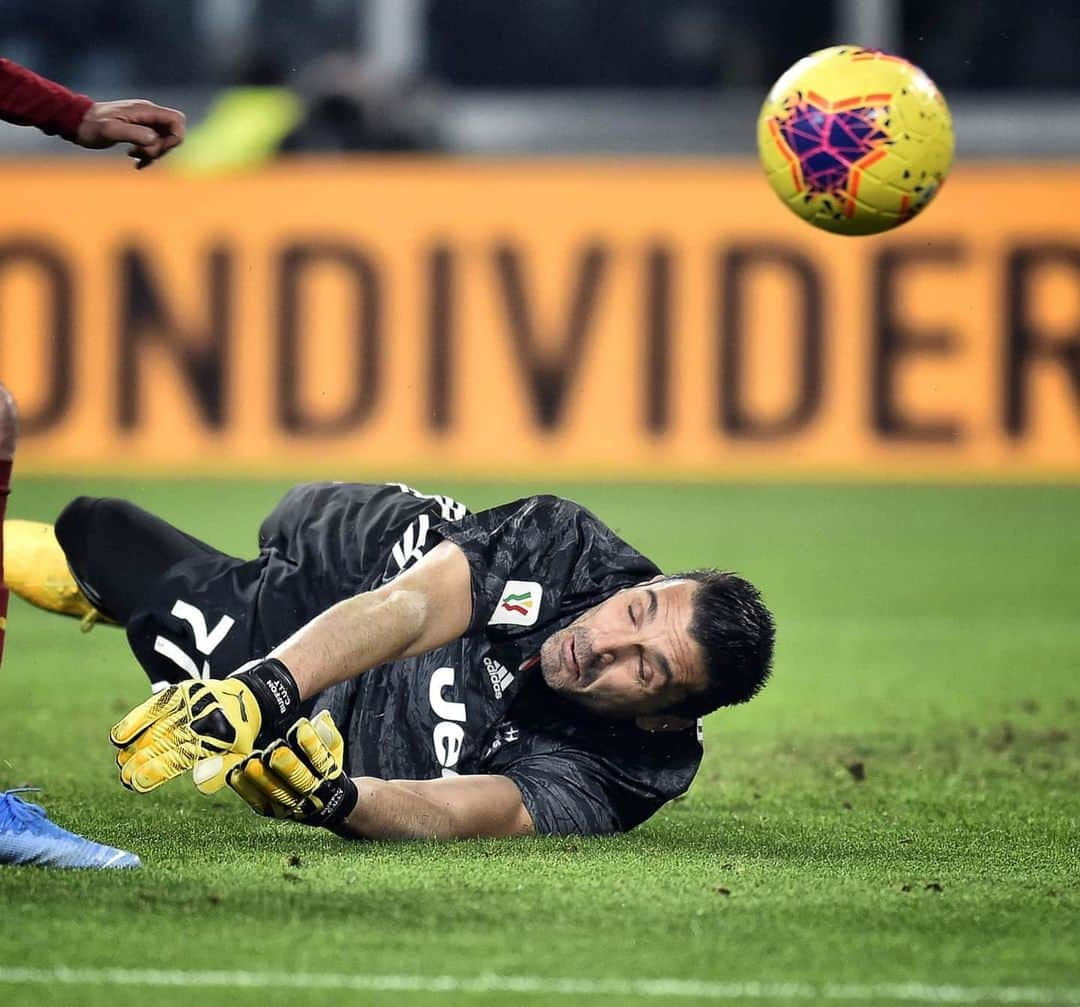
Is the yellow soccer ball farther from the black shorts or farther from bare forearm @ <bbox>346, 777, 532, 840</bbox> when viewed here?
bare forearm @ <bbox>346, 777, 532, 840</bbox>

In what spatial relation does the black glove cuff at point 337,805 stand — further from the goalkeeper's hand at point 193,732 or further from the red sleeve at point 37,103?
the red sleeve at point 37,103

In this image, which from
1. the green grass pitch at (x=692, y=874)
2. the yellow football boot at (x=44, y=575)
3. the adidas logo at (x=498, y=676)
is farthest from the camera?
the yellow football boot at (x=44, y=575)

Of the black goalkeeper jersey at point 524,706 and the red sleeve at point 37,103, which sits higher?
the red sleeve at point 37,103

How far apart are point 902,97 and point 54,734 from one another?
3.57 m

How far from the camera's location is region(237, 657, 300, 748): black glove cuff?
16.2ft

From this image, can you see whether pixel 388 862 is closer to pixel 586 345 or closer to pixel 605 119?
pixel 586 345

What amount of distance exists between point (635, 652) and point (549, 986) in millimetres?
1447

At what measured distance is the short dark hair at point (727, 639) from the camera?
18.2 ft

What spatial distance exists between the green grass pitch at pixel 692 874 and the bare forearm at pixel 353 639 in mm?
474

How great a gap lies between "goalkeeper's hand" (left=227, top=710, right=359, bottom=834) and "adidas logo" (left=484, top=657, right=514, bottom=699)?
72cm

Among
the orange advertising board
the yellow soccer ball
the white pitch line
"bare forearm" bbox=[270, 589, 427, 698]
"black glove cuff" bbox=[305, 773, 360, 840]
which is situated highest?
the yellow soccer ball

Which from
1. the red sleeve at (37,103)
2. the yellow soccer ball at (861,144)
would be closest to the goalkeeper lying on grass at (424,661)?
the red sleeve at (37,103)

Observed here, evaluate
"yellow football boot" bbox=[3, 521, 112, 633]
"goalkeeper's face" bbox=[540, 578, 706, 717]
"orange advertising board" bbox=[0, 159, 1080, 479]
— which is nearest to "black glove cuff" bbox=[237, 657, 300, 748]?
"goalkeeper's face" bbox=[540, 578, 706, 717]

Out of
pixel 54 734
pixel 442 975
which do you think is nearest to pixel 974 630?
pixel 54 734
